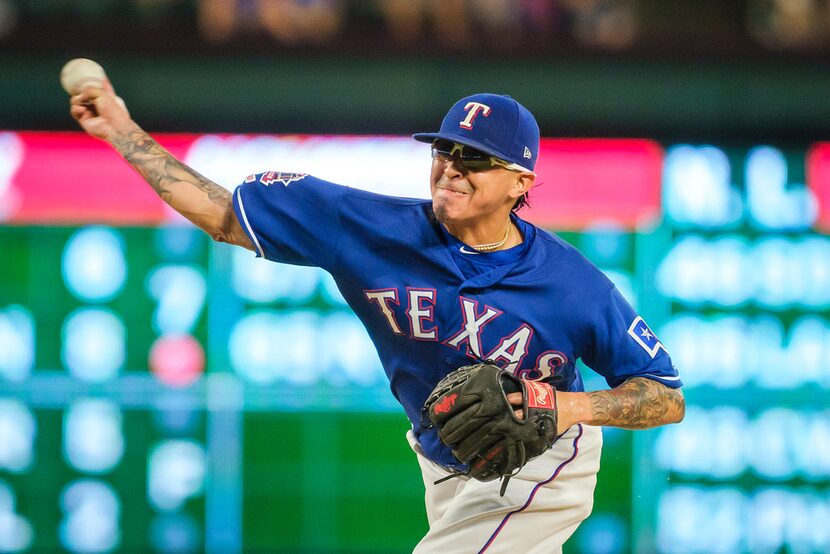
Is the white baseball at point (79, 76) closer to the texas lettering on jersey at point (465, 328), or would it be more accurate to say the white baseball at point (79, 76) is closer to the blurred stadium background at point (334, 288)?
the texas lettering on jersey at point (465, 328)

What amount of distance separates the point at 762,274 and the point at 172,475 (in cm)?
366

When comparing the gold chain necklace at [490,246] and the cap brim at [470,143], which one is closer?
the cap brim at [470,143]

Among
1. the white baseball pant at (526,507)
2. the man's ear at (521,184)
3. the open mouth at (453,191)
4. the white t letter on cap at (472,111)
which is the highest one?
the white t letter on cap at (472,111)

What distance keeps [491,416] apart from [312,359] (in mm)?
3879

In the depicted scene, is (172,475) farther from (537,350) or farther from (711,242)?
(537,350)

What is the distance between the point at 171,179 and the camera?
3537mm

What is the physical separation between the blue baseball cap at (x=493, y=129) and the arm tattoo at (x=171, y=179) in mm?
653

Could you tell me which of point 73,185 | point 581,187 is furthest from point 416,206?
point 73,185

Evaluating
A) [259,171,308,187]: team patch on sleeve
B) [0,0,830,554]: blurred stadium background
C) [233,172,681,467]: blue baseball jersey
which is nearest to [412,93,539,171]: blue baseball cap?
[233,172,681,467]: blue baseball jersey

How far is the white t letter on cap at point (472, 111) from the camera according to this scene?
356cm

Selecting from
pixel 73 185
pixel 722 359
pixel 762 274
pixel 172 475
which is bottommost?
pixel 172 475

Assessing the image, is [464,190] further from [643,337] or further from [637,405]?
[637,405]

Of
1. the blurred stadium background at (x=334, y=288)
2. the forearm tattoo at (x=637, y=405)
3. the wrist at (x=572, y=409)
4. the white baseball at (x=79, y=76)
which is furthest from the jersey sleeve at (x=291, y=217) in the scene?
the blurred stadium background at (x=334, y=288)

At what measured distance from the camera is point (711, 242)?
700 cm
